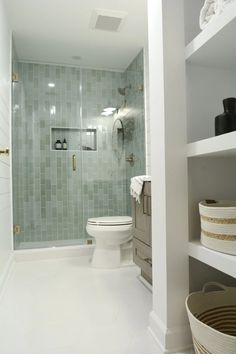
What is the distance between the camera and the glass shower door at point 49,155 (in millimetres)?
3219

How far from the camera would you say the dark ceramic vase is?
43.7 inches

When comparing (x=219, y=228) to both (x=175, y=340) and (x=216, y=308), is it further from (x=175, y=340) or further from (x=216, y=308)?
(x=175, y=340)

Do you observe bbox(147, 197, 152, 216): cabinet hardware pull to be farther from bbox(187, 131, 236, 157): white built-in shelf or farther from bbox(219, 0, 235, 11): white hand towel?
bbox(219, 0, 235, 11): white hand towel

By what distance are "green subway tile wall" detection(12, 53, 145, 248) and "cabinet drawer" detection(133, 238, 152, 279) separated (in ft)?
3.93

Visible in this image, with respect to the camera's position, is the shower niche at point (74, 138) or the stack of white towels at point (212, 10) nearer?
the stack of white towels at point (212, 10)

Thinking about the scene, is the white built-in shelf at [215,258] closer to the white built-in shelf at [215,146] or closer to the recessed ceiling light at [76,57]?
the white built-in shelf at [215,146]

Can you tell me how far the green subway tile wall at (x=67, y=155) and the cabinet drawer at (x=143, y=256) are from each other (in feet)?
3.93

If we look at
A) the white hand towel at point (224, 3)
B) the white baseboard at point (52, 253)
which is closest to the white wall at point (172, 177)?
the white hand towel at point (224, 3)

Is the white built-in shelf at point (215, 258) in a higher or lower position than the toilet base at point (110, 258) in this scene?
higher

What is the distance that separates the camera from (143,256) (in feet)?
6.27

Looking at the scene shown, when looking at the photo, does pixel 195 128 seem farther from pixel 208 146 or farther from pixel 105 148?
pixel 105 148

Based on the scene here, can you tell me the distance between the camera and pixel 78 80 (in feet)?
11.1

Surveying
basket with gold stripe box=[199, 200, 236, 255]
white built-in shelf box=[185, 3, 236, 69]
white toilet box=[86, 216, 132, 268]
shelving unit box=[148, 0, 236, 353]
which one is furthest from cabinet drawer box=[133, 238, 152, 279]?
white built-in shelf box=[185, 3, 236, 69]

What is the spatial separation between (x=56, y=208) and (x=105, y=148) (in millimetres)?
992
